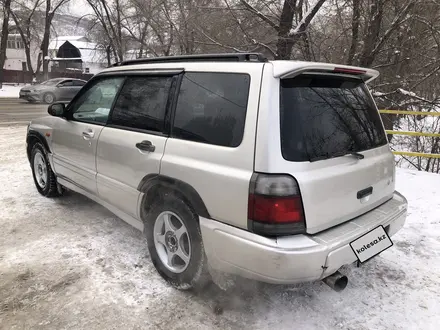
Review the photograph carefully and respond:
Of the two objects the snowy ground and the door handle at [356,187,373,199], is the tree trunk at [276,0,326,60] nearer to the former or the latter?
the snowy ground

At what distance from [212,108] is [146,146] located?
2.32ft

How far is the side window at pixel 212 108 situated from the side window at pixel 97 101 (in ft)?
3.51

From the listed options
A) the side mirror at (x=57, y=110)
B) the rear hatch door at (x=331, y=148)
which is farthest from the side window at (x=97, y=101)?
the rear hatch door at (x=331, y=148)

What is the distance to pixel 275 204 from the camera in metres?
2.10

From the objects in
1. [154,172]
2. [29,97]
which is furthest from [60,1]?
[154,172]

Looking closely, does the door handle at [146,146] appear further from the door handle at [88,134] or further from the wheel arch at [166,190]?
the door handle at [88,134]

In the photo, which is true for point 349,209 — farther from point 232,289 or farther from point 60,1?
point 60,1

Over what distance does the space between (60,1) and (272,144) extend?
35.4 m

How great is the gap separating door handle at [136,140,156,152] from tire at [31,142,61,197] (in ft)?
7.26


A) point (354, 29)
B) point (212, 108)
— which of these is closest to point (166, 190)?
point (212, 108)

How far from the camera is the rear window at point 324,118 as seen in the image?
7.22 feet

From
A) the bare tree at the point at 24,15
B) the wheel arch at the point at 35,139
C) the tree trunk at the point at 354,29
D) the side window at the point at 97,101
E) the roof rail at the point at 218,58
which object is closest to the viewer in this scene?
the roof rail at the point at 218,58

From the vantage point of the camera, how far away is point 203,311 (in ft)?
8.48

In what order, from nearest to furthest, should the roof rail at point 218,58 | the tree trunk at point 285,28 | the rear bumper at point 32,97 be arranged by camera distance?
the roof rail at point 218,58, the tree trunk at point 285,28, the rear bumper at point 32,97
